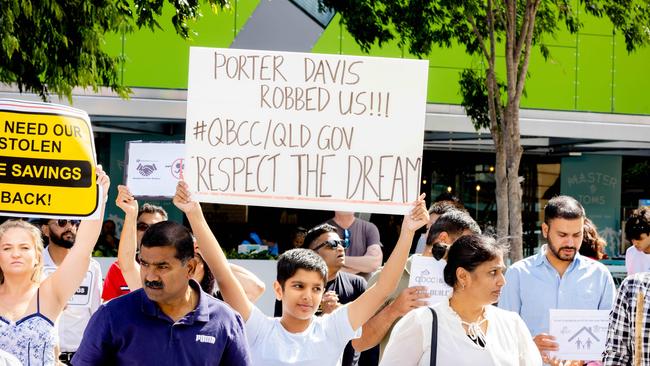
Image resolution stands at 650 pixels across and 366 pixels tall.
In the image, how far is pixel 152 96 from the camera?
17188 millimetres

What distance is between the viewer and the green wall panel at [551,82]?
18.7 m

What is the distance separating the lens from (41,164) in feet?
17.0

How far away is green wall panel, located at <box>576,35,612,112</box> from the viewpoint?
19.0 metres

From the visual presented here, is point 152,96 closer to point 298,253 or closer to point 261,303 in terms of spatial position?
point 261,303

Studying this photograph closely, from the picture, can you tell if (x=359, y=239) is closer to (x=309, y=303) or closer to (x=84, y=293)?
(x=84, y=293)

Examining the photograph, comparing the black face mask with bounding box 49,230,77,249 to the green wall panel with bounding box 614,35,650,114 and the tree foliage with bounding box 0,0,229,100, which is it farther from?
the green wall panel with bounding box 614,35,650,114

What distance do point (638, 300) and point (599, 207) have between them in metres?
17.0

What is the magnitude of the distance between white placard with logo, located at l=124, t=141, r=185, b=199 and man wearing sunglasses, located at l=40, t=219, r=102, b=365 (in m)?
2.21

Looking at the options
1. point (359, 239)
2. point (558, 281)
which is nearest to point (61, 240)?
point (359, 239)

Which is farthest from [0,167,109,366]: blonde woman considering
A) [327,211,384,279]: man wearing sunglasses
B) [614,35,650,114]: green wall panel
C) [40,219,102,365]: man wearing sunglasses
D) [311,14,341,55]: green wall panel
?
[614,35,650,114]: green wall panel

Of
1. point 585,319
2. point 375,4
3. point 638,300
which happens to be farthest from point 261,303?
point 638,300

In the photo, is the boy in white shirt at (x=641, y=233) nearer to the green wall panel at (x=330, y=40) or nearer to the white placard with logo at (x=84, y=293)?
the white placard with logo at (x=84, y=293)

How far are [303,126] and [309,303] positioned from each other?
3.36 ft

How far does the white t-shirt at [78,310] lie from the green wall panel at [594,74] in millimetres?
13745
